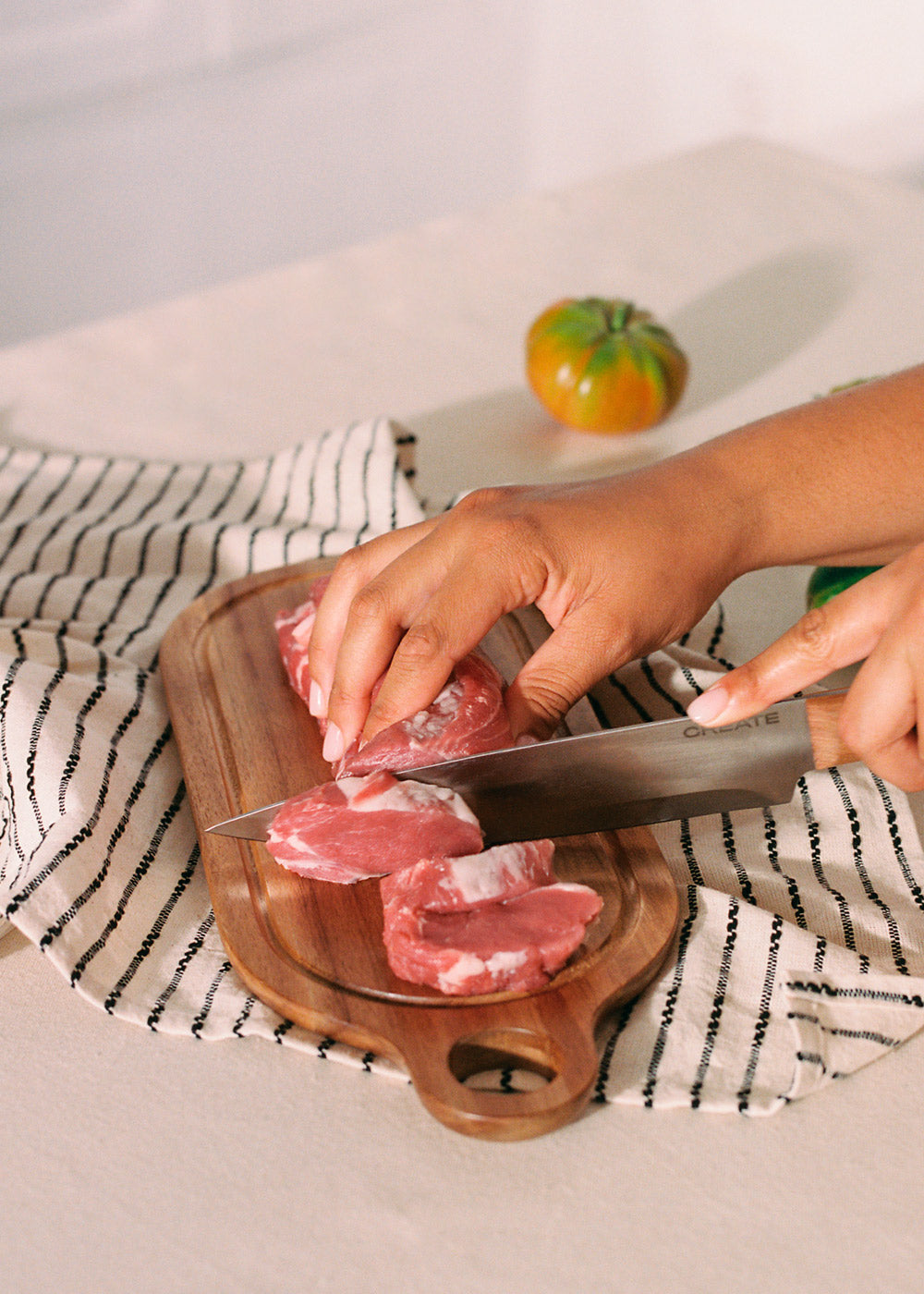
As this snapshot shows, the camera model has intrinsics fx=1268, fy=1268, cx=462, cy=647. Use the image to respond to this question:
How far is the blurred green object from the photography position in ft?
5.13

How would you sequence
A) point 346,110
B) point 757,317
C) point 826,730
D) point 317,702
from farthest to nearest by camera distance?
point 346,110, point 757,317, point 317,702, point 826,730

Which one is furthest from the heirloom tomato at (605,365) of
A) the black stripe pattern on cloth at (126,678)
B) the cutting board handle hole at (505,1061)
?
the cutting board handle hole at (505,1061)

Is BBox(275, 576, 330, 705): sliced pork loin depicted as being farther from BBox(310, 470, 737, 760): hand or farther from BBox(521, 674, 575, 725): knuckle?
BBox(521, 674, 575, 725): knuckle

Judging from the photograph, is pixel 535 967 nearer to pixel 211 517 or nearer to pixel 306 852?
pixel 306 852

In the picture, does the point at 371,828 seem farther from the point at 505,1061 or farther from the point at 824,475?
the point at 824,475

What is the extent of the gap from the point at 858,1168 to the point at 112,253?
16.9 ft

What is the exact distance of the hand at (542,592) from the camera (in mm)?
1328

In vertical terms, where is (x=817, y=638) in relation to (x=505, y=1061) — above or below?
above

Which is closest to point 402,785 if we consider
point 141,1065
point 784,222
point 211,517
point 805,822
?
point 141,1065

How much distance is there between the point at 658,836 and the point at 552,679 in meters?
0.20

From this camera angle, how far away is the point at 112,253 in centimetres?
538

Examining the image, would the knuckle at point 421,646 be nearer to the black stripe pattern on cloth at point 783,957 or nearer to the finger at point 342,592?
the finger at point 342,592

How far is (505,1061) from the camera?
3.75ft

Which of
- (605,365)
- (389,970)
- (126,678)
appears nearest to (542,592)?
(389,970)
